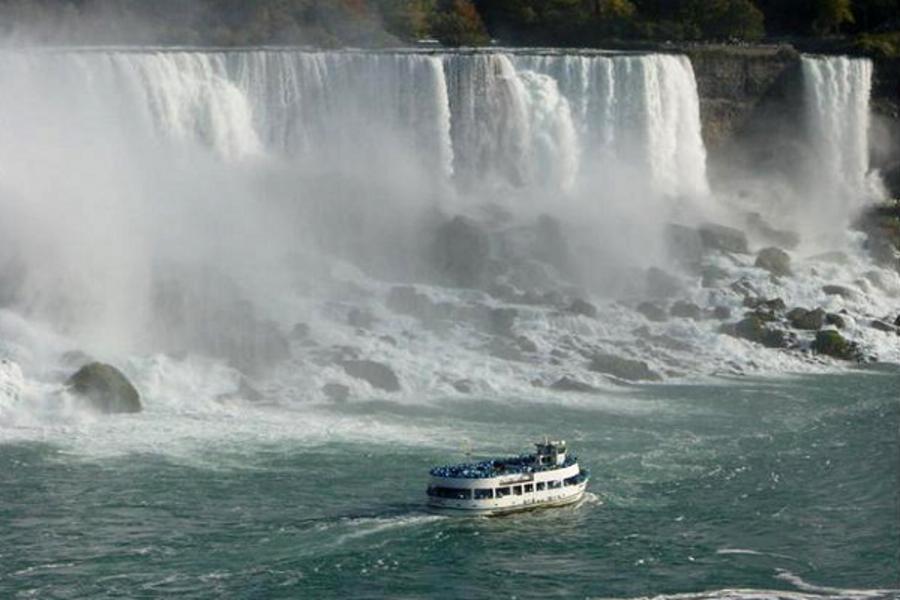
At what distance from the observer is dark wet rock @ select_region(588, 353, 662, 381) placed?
49750 mm

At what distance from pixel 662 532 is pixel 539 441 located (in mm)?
6387

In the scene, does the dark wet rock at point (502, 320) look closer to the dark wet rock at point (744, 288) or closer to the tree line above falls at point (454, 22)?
the dark wet rock at point (744, 288)

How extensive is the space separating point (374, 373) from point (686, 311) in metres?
10.2

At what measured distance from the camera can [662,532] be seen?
35.8 m

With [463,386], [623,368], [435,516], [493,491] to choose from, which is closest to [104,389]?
[463,386]

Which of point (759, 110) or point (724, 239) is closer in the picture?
point (724, 239)

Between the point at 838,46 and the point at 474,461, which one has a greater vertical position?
the point at 838,46

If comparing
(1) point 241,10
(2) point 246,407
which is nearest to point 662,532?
(2) point 246,407

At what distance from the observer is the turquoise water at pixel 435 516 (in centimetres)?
3312

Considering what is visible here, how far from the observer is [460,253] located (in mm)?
55375

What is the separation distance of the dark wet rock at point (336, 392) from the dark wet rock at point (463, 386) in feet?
8.33

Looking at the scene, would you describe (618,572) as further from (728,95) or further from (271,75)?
(728,95)

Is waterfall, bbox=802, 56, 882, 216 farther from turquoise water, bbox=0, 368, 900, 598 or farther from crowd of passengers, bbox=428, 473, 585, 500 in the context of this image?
crowd of passengers, bbox=428, 473, 585, 500

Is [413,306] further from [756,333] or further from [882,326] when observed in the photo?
[882,326]
